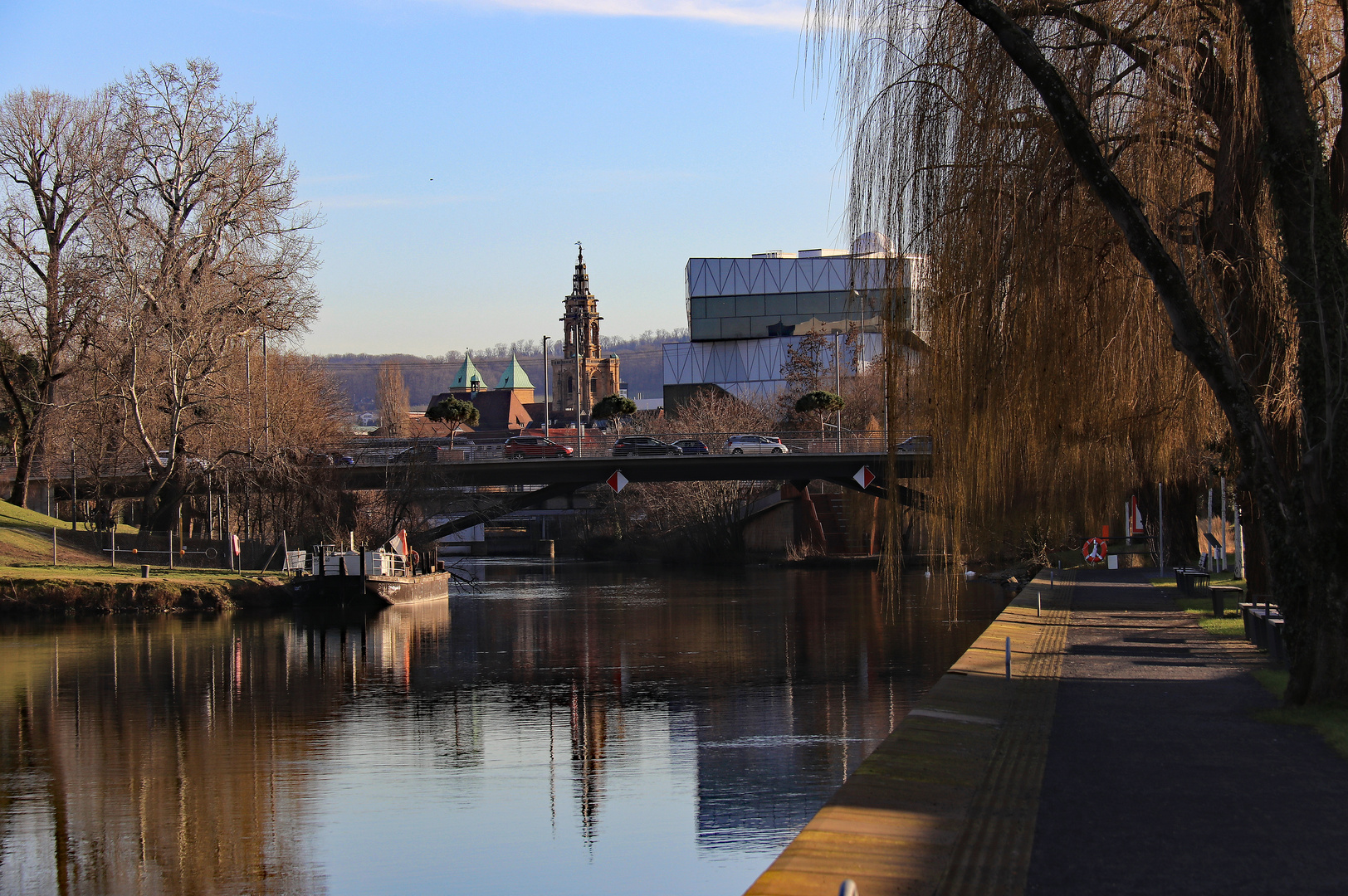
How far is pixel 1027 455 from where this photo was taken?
48.4 ft

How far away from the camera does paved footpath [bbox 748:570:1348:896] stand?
7543mm

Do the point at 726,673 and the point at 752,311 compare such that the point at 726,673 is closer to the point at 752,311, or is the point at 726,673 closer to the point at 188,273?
the point at 188,273

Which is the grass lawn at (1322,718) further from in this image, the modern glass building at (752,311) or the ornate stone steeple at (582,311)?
the ornate stone steeple at (582,311)

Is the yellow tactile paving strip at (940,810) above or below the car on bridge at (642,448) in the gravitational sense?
below

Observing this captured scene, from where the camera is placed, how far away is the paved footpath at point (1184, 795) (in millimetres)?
7543

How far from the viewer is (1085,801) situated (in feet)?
31.2

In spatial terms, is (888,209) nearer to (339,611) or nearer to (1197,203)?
(1197,203)

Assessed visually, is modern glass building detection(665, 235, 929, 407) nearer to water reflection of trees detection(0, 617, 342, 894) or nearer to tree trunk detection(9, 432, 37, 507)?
tree trunk detection(9, 432, 37, 507)

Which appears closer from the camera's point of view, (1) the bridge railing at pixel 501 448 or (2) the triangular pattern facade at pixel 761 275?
(1) the bridge railing at pixel 501 448

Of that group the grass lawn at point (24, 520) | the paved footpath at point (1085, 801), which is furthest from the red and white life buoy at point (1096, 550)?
the grass lawn at point (24, 520)

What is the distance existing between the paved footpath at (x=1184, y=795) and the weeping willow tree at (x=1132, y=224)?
1736 mm

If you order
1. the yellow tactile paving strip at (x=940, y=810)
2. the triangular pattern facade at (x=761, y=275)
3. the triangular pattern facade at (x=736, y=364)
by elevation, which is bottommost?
the yellow tactile paving strip at (x=940, y=810)

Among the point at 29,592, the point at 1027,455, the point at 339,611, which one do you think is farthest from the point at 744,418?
the point at 1027,455

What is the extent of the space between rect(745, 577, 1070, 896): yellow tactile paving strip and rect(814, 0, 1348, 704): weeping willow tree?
2067 mm
